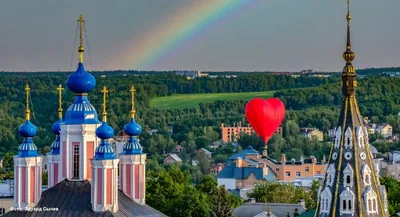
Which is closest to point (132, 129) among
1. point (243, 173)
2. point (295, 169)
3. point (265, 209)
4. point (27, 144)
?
point (27, 144)

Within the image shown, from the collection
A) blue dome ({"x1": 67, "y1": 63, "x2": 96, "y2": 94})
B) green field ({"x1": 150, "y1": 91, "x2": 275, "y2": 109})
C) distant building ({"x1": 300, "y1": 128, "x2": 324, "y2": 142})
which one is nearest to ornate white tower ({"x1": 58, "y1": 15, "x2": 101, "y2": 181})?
blue dome ({"x1": 67, "y1": 63, "x2": 96, "y2": 94})

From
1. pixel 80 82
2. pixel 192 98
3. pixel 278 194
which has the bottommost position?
pixel 278 194

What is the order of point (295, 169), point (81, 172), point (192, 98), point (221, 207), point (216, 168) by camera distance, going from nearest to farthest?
point (81, 172) < point (221, 207) < point (295, 169) < point (216, 168) < point (192, 98)

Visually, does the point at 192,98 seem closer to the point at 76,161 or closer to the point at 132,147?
the point at 132,147

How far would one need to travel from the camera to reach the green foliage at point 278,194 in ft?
195

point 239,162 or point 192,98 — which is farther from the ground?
point 192,98

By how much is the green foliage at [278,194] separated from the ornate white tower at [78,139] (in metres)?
24.1

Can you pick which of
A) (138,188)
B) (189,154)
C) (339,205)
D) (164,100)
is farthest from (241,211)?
(164,100)

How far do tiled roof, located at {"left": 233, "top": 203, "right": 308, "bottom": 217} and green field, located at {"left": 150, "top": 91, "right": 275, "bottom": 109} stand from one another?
77714 mm

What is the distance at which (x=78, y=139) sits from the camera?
3556cm

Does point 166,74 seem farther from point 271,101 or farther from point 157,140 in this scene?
Result: point 271,101

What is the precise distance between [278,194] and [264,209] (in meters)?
5.82

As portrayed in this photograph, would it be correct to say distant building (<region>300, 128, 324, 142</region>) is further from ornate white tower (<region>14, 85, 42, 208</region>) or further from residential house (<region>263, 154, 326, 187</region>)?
ornate white tower (<region>14, 85, 42, 208</region>)

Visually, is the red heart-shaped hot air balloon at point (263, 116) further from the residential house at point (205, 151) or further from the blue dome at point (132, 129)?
the residential house at point (205, 151)
